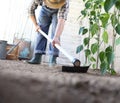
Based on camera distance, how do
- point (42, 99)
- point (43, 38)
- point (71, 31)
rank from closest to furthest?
1. point (42, 99)
2. point (43, 38)
3. point (71, 31)

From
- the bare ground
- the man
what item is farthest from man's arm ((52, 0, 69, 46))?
the bare ground

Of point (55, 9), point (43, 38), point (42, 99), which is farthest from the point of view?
point (43, 38)

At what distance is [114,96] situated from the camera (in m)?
0.13

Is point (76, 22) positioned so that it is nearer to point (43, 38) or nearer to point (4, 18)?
point (4, 18)

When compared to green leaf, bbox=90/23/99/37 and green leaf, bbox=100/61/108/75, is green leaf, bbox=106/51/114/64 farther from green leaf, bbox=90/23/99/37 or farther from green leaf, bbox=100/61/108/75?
green leaf, bbox=90/23/99/37

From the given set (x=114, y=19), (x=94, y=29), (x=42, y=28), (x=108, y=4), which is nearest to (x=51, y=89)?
(x=108, y=4)

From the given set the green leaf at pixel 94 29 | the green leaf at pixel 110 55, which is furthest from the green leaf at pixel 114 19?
the green leaf at pixel 94 29

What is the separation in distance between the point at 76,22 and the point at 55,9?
103 inches

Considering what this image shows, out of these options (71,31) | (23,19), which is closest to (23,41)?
(23,19)

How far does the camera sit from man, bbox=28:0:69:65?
5.53ft

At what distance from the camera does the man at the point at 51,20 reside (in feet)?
5.53

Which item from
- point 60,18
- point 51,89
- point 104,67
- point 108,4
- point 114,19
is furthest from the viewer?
point 60,18

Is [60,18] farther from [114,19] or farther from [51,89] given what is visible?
[51,89]

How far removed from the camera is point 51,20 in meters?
1.93
